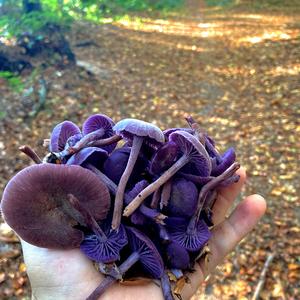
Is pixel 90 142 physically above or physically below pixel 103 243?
above

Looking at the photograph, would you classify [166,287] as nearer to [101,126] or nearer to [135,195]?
[135,195]

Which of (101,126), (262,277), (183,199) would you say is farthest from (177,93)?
(183,199)

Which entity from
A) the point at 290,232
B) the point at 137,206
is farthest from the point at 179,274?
the point at 290,232

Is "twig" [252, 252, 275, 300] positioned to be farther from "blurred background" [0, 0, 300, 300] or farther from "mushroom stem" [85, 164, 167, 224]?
"mushroom stem" [85, 164, 167, 224]

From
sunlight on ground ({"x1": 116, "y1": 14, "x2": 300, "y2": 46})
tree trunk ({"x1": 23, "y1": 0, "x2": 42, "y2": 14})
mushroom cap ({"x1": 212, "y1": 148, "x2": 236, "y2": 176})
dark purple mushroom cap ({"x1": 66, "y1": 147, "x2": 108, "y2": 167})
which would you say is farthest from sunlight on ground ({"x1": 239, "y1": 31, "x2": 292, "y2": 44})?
dark purple mushroom cap ({"x1": 66, "y1": 147, "x2": 108, "y2": 167})

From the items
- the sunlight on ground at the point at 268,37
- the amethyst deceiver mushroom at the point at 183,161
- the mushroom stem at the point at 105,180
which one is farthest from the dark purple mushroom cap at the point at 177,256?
the sunlight on ground at the point at 268,37

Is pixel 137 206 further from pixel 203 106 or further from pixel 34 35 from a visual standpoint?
pixel 34 35
